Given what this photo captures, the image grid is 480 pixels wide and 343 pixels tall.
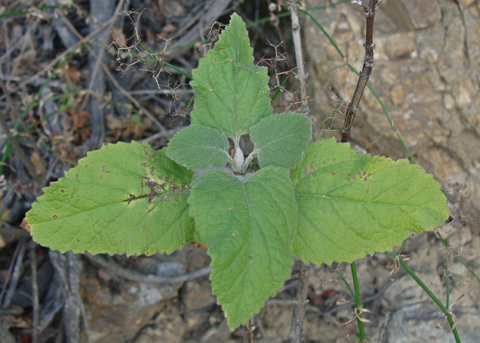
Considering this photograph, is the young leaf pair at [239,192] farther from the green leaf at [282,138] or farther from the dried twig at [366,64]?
the dried twig at [366,64]

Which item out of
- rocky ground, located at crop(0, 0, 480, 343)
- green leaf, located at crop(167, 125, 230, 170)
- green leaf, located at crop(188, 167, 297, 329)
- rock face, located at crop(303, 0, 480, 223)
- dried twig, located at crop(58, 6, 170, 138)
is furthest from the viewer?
dried twig, located at crop(58, 6, 170, 138)

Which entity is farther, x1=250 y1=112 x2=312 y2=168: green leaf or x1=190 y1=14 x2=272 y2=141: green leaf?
x1=190 y1=14 x2=272 y2=141: green leaf

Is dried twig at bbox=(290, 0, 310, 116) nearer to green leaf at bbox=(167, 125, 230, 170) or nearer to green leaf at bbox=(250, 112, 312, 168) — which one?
green leaf at bbox=(250, 112, 312, 168)

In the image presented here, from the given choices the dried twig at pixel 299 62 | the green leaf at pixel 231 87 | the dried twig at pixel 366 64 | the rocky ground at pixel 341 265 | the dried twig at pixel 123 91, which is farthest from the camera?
the dried twig at pixel 123 91

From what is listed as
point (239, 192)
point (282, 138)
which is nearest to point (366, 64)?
point (282, 138)

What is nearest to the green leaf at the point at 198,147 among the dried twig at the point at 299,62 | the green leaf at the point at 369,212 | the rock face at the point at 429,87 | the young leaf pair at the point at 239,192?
the young leaf pair at the point at 239,192

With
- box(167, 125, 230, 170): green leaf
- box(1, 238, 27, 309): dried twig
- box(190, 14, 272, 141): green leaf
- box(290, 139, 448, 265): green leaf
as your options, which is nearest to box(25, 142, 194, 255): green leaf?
box(167, 125, 230, 170): green leaf
